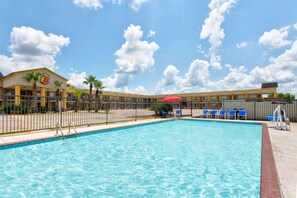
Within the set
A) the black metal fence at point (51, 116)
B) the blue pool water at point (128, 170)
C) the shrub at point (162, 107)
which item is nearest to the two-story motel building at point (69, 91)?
the black metal fence at point (51, 116)

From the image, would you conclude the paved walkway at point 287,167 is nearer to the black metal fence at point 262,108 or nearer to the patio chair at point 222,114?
the patio chair at point 222,114

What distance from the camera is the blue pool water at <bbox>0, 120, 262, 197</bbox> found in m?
3.48

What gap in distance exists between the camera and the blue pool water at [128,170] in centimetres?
348

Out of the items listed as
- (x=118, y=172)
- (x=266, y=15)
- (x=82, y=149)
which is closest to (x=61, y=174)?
(x=118, y=172)

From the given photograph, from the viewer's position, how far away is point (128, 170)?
14.8ft

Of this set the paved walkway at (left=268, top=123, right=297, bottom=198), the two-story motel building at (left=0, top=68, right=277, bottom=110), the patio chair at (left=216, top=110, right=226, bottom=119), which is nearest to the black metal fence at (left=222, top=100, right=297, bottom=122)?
the patio chair at (left=216, top=110, right=226, bottom=119)

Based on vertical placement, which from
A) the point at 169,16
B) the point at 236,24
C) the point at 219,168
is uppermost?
the point at 169,16

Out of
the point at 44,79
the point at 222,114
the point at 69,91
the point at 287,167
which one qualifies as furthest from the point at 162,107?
the point at 69,91

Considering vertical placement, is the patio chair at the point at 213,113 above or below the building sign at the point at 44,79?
below

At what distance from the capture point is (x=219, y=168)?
4.64m

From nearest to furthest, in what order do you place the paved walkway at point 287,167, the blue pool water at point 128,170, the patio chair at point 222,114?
the paved walkway at point 287,167 → the blue pool water at point 128,170 → the patio chair at point 222,114

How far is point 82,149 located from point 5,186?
9.43 feet

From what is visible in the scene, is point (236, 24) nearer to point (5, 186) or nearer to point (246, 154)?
point (246, 154)

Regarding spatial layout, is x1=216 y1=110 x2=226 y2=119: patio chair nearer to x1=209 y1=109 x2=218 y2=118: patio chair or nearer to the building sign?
x1=209 y1=109 x2=218 y2=118: patio chair
